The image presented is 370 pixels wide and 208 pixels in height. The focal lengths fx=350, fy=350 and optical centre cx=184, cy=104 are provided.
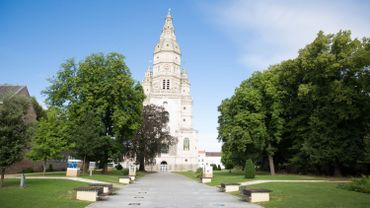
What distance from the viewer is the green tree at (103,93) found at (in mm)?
38969

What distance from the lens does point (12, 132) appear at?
22172mm

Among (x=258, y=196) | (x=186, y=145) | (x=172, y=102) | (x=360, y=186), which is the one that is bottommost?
(x=258, y=196)

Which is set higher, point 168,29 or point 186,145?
point 168,29

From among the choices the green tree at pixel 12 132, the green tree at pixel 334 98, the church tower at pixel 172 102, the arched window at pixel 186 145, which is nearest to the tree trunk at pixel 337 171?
the green tree at pixel 334 98

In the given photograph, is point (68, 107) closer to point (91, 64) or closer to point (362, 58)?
point (91, 64)

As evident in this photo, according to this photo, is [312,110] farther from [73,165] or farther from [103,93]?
[73,165]

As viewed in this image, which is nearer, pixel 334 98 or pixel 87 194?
pixel 87 194

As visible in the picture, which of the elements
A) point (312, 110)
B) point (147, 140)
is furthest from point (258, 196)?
point (147, 140)

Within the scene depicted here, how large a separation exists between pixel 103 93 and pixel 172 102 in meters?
52.0

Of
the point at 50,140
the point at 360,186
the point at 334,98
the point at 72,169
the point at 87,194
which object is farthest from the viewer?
the point at 334,98

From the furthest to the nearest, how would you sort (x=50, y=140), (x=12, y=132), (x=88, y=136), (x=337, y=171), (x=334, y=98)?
(x=337, y=171) → (x=88, y=136) → (x=334, y=98) → (x=50, y=140) → (x=12, y=132)

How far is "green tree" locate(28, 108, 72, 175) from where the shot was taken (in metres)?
34.6

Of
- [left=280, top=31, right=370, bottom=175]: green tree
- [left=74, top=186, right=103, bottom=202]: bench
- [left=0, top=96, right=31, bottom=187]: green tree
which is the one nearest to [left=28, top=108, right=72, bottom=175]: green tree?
[left=0, top=96, right=31, bottom=187]: green tree

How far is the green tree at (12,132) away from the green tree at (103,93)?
15.2 metres
